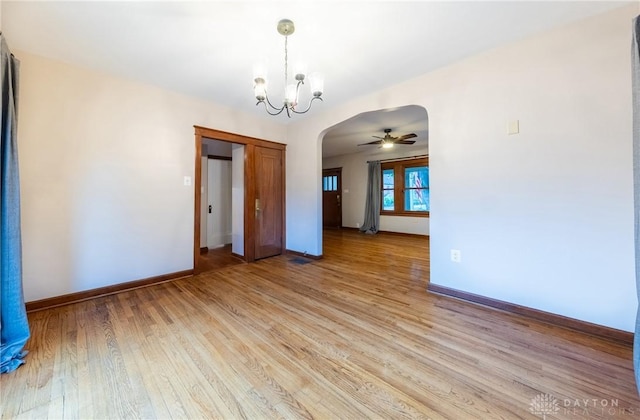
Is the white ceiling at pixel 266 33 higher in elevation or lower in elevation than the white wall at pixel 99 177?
higher

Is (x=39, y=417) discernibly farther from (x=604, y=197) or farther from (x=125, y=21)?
(x=604, y=197)

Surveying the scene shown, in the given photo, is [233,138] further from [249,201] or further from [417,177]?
[417,177]

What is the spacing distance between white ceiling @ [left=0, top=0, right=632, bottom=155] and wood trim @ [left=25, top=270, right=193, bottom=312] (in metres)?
2.36

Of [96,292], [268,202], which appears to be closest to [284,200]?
[268,202]

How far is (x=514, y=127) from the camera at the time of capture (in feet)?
6.95

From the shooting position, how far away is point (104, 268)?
2.60m

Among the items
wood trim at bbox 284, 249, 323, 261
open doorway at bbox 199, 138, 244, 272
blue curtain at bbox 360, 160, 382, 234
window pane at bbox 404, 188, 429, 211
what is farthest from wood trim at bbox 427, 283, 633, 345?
blue curtain at bbox 360, 160, 382, 234

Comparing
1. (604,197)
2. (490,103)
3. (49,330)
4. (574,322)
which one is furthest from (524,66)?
(49,330)

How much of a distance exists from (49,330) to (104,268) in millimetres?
811

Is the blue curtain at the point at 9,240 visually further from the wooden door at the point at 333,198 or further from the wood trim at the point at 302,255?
the wooden door at the point at 333,198

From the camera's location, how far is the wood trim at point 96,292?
2.25 m

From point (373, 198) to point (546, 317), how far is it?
5.10 meters

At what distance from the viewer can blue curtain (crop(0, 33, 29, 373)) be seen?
5.28ft

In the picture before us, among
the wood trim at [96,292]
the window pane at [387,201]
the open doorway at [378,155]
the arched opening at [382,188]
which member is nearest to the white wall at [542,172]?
the arched opening at [382,188]
